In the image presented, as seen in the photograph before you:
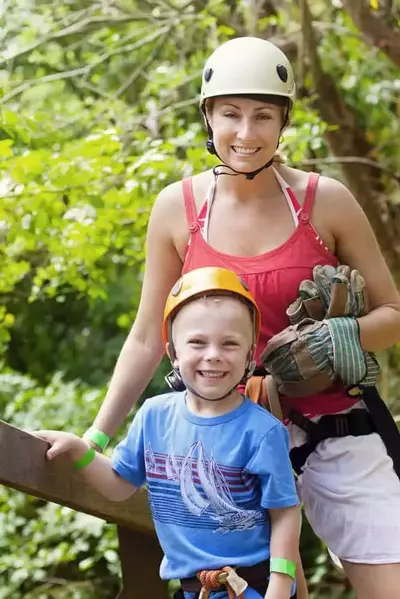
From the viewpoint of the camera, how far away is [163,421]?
1850 mm

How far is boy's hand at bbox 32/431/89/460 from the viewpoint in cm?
187

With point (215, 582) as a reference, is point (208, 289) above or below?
above

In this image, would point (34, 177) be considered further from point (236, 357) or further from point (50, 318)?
point (50, 318)

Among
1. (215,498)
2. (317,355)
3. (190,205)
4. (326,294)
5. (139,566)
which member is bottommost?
(139,566)

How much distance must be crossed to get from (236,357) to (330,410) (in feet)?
1.41

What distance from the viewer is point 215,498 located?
68.7 inches

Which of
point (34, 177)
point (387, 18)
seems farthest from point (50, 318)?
point (387, 18)

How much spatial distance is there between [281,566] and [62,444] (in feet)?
1.59

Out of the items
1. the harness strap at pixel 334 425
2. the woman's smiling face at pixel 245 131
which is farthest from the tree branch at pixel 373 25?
the harness strap at pixel 334 425

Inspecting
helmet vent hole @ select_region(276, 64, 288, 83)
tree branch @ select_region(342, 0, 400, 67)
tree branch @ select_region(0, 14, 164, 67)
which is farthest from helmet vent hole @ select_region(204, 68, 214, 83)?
tree branch @ select_region(0, 14, 164, 67)

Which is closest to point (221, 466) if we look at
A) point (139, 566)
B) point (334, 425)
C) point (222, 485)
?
point (222, 485)

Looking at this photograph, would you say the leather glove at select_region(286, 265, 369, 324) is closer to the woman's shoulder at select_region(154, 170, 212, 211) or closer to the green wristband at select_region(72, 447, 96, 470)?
the woman's shoulder at select_region(154, 170, 212, 211)

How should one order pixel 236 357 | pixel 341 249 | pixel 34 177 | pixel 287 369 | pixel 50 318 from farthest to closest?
pixel 50 318, pixel 34 177, pixel 341 249, pixel 287 369, pixel 236 357

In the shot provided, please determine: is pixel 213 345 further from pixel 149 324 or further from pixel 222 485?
pixel 149 324
